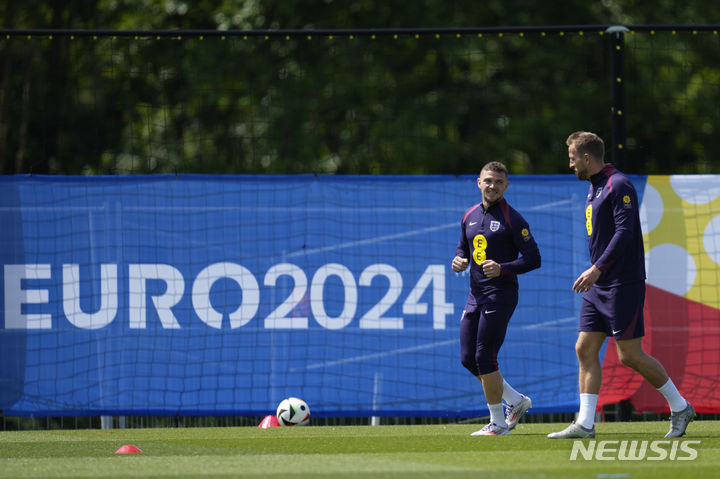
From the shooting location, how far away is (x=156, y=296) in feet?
32.6

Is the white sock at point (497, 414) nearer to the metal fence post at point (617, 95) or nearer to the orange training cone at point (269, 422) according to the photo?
the orange training cone at point (269, 422)

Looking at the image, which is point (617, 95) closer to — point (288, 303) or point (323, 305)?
point (323, 305)

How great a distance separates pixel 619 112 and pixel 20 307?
5.59 meters

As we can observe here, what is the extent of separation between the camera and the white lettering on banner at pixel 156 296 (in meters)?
9.90

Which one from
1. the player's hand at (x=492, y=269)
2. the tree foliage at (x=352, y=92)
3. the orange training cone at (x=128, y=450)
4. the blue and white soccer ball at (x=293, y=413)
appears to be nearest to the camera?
the orange training cone at (x=128, y=450)

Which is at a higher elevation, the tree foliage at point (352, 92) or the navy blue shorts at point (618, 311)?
the tree foliage at point (352, 92)

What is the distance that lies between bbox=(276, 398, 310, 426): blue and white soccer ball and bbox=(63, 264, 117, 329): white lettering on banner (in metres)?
1.73

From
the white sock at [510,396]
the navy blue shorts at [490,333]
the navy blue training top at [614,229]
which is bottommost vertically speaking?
the white sock at [510,396]

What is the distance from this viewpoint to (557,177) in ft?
32.9

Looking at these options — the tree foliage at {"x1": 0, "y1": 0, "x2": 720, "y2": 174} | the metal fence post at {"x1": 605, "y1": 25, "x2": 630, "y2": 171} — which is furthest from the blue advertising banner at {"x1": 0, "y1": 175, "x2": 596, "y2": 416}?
the tree foliage at {"x1": 0, "y1": 0, "x2": 720, "y2": 174}

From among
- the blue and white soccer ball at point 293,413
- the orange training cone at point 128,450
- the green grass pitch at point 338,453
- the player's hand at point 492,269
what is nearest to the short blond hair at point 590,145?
the player's hand at point 492,269

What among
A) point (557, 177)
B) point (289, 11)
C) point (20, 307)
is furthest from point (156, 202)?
point (289, 11)

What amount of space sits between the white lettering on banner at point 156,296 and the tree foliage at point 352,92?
287 inches

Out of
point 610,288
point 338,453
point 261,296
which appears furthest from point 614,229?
point 261,296
